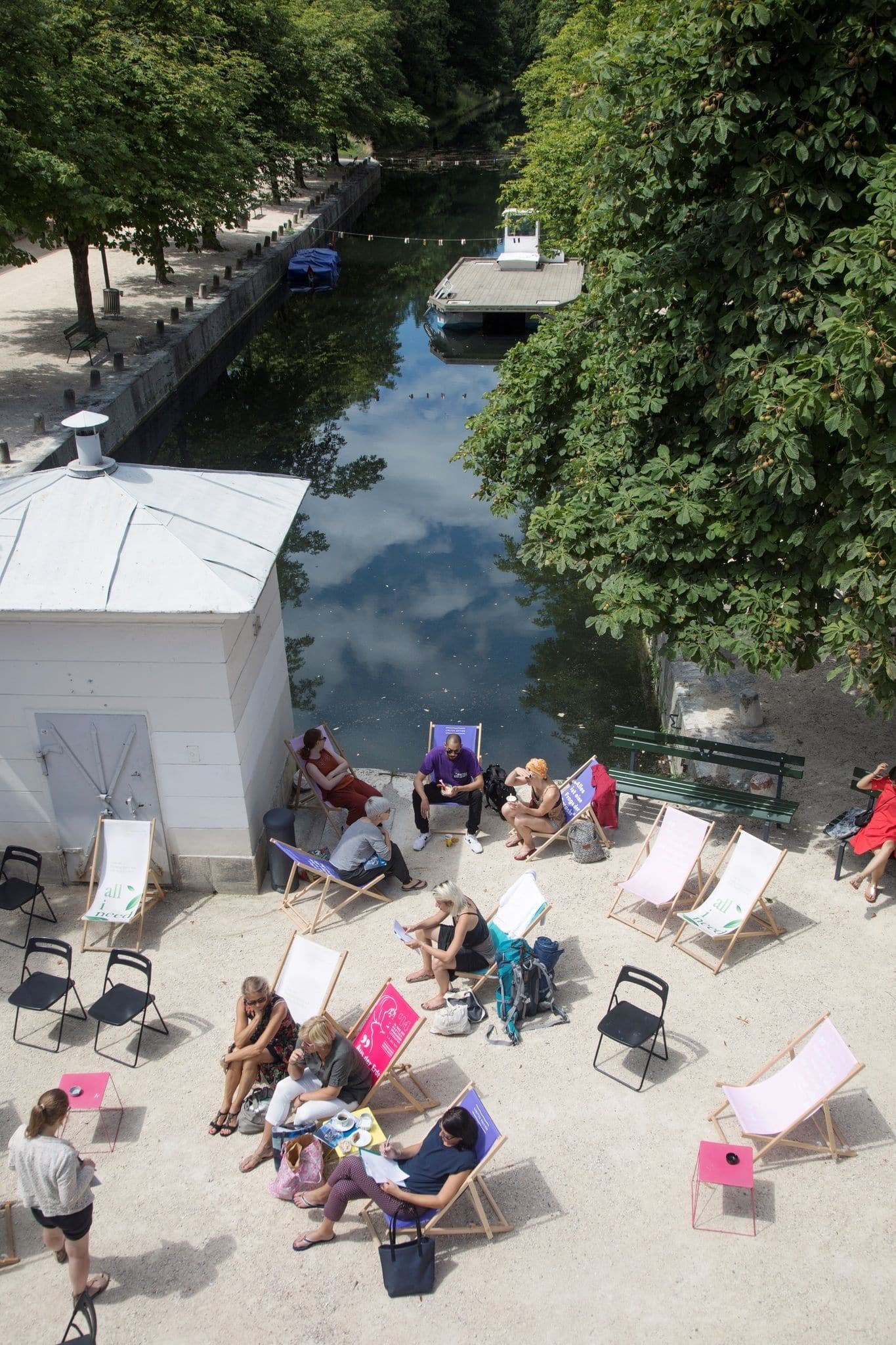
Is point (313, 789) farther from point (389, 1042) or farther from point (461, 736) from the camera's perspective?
point (389, 1042)

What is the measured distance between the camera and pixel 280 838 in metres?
9.48

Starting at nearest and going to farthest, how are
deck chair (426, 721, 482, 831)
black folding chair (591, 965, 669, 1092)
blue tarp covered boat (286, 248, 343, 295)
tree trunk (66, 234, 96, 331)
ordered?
black folding chair (591, 965, 669, 1092)
deck chair (426, 721, 482, 831)
tree trunk (66, 234, 96, 331)
blue tarp covered boat (286, 248, 343, 295)

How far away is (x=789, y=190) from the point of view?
8547 mm

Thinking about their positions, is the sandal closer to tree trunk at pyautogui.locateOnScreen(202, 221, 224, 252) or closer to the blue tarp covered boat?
tree trunk at pyautogui.locateOnScreen(202, 221, 224, 252)

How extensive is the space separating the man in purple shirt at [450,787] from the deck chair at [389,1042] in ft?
9.39

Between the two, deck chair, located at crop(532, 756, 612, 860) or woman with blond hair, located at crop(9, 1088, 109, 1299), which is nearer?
woman with blond hair, located at crop(9, 1088, 109, 1299)

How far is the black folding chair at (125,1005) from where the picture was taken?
25.1ft

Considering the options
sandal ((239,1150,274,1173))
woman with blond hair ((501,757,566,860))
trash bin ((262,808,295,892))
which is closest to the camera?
sandal ((239,1150,274,1173))

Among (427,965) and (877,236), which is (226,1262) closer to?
(427,965)

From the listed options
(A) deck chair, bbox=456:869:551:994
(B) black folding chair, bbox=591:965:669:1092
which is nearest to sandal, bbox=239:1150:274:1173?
(A) deck chair, bbox=456:869:551:994

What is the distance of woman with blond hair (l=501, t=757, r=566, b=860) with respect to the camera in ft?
32.7

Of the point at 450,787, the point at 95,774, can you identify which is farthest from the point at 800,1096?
the point at 95,774

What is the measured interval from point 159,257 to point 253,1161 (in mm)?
28831

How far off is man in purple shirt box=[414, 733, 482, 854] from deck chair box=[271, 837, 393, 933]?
1.05 m
